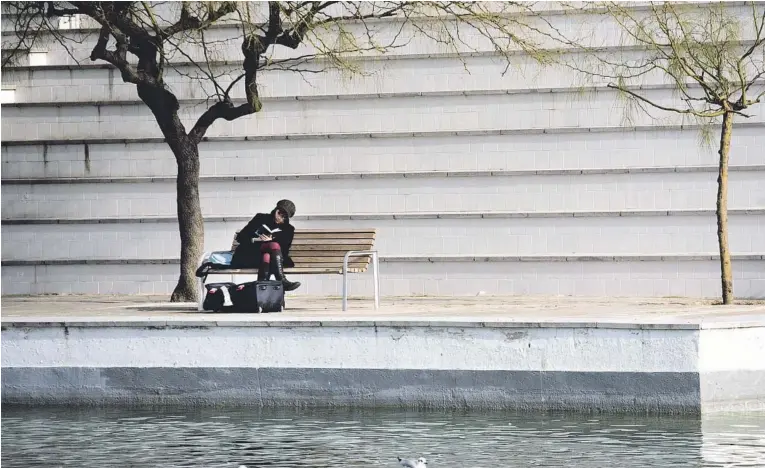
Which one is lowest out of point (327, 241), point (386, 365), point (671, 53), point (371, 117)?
point (386, 365)

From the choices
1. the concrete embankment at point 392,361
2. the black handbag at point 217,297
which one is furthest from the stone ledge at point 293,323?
the black handbag at point 217,297

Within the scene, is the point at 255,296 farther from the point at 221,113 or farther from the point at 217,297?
the point at 221,113

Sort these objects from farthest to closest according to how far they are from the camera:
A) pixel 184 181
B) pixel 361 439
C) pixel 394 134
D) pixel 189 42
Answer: pixel 394 134, pixel 189 42, pixel 184 181, pixel 361 439

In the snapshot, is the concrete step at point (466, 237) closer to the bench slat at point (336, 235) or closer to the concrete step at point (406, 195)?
the concrete step at point (406, 195)

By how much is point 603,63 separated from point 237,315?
26.3 feet

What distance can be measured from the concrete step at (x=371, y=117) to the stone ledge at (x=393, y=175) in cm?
61

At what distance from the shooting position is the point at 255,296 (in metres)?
14.7

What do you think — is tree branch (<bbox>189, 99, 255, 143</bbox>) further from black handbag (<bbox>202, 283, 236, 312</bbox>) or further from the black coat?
black handbag (<bbox>202, 283, 236, 312</bbox>)

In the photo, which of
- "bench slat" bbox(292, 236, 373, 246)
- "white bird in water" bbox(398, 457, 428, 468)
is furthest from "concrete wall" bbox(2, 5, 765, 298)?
"white bird in water" bbox(398, 457, 428, 468)

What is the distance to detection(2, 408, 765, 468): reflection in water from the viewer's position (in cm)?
1064

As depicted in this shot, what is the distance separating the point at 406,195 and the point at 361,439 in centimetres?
897

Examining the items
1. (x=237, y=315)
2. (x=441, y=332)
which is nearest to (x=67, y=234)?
(x=237, y=315)

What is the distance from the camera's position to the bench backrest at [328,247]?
53.1 feet

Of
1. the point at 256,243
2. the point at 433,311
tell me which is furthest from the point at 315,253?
the point at 433,311
